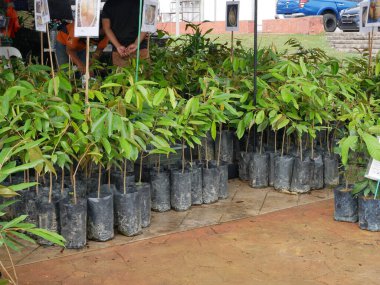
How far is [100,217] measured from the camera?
3.85 metres

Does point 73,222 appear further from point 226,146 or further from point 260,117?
point 226,146

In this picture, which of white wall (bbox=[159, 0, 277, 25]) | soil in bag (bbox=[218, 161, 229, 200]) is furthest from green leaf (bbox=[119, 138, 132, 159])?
white wall (bbox=[159, 0, 277, 25])

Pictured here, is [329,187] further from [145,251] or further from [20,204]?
[20,204]

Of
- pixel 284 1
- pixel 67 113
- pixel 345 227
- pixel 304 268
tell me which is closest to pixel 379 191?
pixel 345 227

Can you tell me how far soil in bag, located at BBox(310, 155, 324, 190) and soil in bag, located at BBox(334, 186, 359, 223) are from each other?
74 cm

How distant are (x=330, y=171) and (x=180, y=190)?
137cm

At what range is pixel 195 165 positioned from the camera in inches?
185

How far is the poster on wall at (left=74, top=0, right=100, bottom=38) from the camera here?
3.90 metres

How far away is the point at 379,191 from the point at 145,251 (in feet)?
5.25

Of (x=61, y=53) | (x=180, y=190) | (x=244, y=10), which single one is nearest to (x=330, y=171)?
(x=180, y=190)

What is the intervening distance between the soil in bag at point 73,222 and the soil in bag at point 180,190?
86cm

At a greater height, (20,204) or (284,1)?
(284,1)

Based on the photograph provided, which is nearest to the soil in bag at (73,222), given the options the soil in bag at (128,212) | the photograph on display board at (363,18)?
the soil in bag at (128,212)

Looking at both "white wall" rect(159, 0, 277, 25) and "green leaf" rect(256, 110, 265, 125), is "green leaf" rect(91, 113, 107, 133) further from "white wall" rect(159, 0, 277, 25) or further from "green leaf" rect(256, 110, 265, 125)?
"white wall" rect(159, 0, 277, 25)
